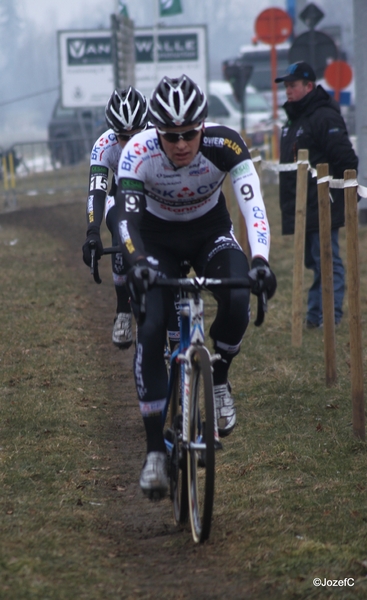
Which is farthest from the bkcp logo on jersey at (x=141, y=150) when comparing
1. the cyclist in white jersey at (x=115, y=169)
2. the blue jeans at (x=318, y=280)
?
the blue jeans at (x=318, y=280)

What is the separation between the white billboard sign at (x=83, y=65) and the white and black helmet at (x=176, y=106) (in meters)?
24.7

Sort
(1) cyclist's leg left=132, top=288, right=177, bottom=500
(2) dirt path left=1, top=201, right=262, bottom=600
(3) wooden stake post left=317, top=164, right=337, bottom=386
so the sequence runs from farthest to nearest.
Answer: (3) wooden stake post left=317, top=164, right=337, bottom=386 < (1) cyclist's leg left=132, top=288, right=177, bottom=500 < (2) dirt path left=1, top=201, right=262, bottom=600

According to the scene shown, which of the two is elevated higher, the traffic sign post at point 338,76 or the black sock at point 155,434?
the traffic sign post at point 338,76

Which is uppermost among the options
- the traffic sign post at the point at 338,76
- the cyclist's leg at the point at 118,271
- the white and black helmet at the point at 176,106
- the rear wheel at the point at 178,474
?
the white and black helmet at the point at 176,106

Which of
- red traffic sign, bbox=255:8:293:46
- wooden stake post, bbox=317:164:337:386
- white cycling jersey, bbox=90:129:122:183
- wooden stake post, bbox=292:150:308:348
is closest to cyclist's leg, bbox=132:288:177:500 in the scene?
wooden stake post, bbox=317:164:337:386

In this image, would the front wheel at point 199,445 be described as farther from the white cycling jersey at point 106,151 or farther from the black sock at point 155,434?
the white cycling jersey at point 106,151

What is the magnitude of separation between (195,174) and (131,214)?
0.40 metres

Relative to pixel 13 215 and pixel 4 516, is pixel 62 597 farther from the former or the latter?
pixel 13 215

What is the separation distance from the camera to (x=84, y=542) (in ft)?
14.0

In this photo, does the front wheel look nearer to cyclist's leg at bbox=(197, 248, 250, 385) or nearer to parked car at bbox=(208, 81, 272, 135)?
cyclist's leg at bbox=(197, 248, 250, 385)

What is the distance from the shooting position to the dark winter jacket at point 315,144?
854 cm

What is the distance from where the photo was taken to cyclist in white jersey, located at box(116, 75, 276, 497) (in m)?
4.40

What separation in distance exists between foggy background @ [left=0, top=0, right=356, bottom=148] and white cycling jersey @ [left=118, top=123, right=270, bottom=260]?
4717 centimetres

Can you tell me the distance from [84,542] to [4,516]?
485 millimetres
